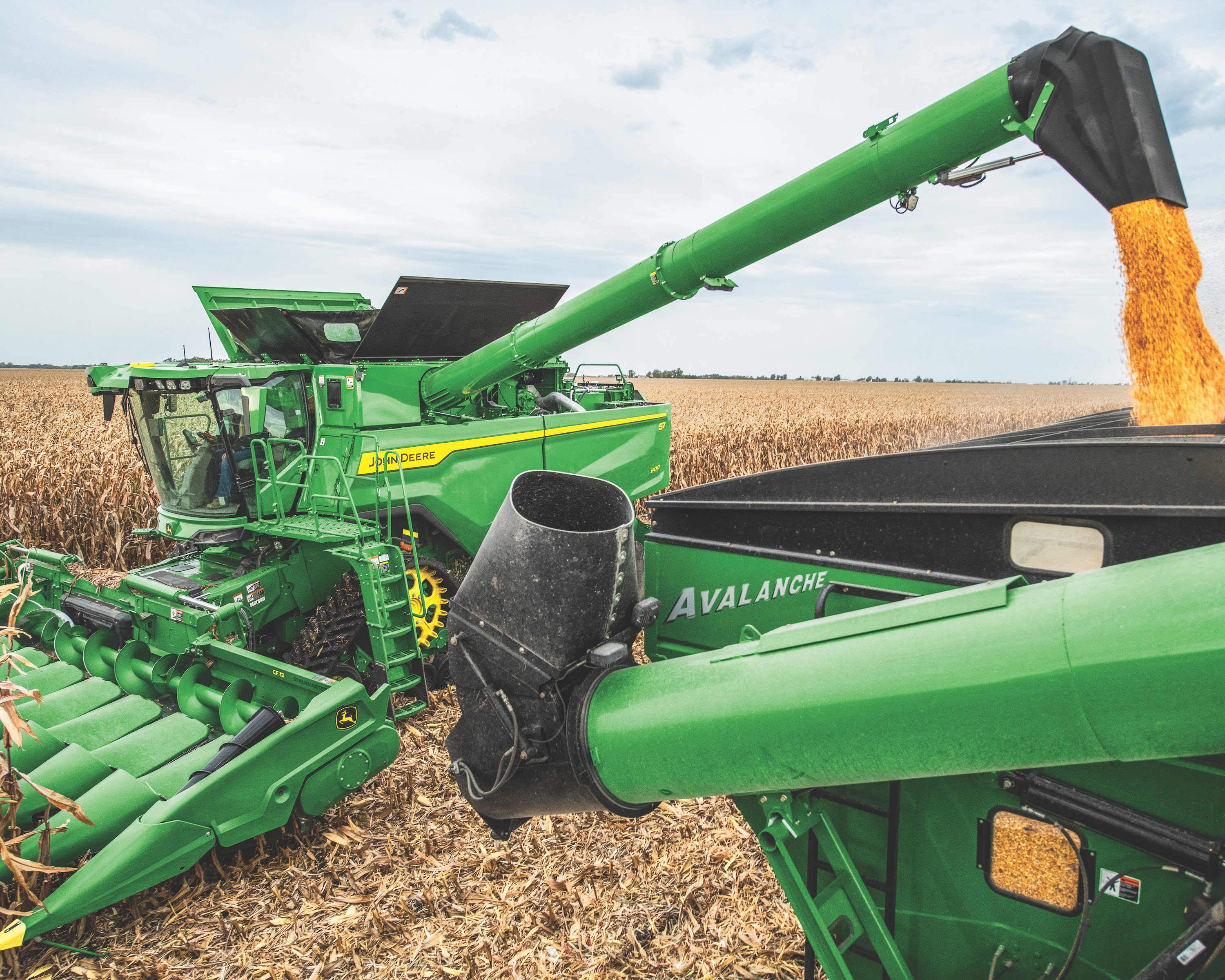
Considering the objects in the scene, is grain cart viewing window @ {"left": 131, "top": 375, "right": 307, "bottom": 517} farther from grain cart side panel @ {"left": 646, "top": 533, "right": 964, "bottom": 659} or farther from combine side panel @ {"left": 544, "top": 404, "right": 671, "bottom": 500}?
grain cart side panel @ {"left": 646, "top": 533, "right": 964, "bottom": 659}

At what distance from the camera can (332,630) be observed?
5.09 m

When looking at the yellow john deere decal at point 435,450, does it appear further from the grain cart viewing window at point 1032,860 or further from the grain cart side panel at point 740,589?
the grain cart viewing window at point 1032,860

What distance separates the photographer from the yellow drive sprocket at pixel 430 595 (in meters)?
5.44

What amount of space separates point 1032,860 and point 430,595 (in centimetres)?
462

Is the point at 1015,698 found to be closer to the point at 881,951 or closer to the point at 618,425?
the point at 881,951

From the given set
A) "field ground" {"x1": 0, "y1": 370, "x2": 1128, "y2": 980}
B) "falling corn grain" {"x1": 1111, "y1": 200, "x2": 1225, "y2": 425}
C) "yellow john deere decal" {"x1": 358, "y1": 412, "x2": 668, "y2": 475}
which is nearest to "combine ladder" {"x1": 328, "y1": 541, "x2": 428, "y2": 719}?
"field ground" {"x1": 0, "y1": 370, "x2": 1128, "y2": 980}

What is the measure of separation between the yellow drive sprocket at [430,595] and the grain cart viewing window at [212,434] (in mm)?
1266

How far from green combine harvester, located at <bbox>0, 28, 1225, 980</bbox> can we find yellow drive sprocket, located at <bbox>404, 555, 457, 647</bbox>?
0.04 m

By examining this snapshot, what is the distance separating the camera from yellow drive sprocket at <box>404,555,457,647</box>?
5438mm

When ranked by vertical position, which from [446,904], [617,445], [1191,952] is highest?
[617,445]

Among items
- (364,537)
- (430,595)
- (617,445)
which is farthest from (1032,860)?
(617,445)

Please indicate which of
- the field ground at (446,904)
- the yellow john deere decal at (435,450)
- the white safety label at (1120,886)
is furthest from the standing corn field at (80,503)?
the white safety label at (1120,886)

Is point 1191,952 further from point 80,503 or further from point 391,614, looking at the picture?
point 80,503

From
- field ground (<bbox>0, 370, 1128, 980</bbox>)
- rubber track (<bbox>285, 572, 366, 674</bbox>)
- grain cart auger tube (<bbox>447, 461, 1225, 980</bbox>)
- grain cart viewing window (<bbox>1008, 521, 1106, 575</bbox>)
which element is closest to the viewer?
grain cart auger tube (<bbox>447, 461, 1225, 980</bbox>)
